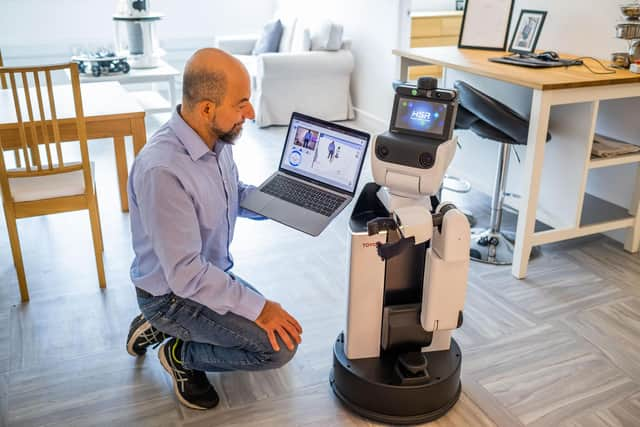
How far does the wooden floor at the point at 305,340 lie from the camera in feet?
6.20

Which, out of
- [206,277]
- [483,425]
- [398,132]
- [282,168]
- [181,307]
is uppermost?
[398,132]

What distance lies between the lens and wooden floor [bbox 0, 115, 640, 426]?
189cm

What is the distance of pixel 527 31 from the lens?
3090mm

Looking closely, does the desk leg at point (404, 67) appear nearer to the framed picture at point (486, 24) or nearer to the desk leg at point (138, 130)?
the framed picture at point (486, 24)

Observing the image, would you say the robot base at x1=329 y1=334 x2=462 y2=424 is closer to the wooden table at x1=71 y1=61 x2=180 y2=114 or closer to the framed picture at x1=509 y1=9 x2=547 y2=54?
the framed picture at x1=509 y1=9 x2=547 y2=54

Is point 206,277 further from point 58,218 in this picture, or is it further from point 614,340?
point 58,218

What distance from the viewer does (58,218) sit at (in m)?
3.29

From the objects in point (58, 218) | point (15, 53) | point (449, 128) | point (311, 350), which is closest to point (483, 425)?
point (311, 350)

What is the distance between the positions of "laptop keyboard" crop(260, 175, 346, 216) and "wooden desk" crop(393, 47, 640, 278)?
1.10 meters

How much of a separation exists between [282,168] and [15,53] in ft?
17.4

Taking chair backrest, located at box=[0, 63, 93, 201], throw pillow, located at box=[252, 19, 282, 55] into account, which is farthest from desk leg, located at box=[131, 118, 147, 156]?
→ throw pillow, located at box=[252, 19, 282, 55]

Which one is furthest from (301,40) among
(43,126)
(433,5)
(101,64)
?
(43,126)

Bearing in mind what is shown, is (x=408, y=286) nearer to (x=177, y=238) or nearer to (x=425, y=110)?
(x=425, y=110)

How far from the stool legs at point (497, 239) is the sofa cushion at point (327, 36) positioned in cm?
246
